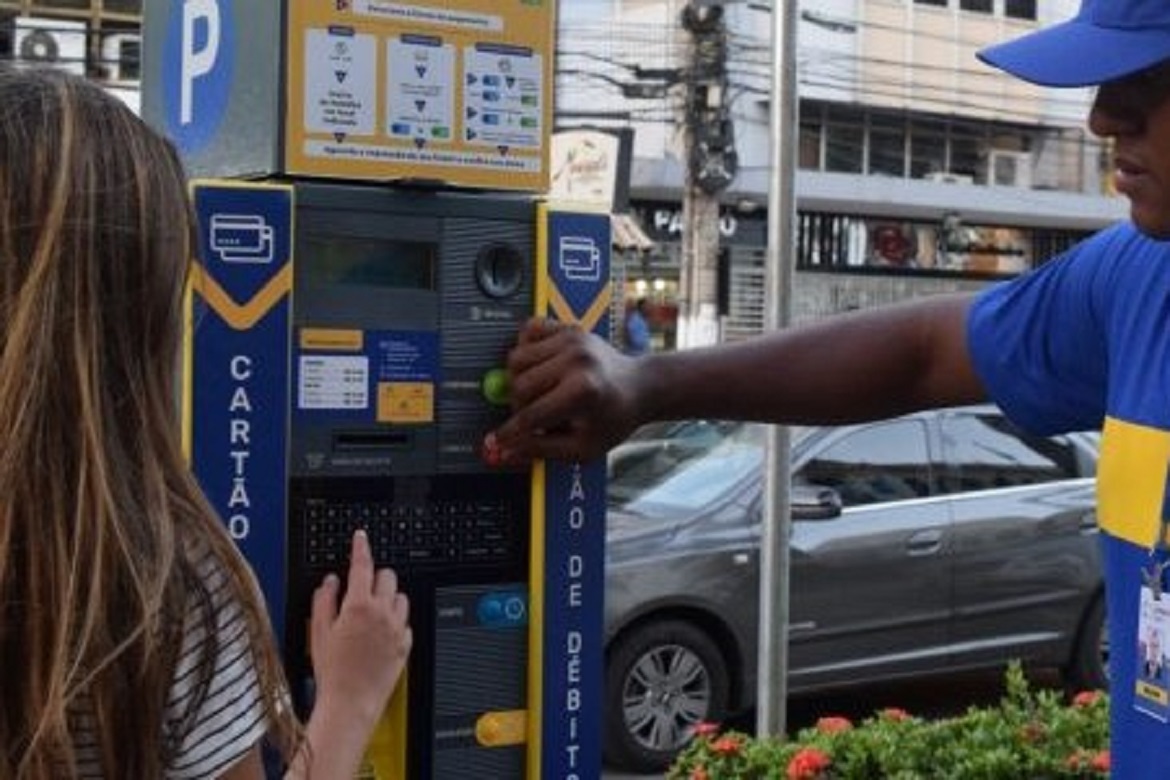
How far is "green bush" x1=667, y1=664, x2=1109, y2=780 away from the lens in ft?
11.7

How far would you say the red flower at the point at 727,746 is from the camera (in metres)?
3.88

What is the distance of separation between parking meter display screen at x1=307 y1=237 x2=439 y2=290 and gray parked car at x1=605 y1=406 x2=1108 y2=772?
4.27 meters

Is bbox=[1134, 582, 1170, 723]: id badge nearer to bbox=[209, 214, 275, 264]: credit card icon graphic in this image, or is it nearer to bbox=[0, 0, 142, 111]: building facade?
bbox=[209, 214, 275, 264]: credit card icon graphic

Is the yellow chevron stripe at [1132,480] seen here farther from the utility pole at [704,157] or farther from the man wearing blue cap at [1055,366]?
the utility pole at [704,157]

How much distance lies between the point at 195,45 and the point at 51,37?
17266 mm

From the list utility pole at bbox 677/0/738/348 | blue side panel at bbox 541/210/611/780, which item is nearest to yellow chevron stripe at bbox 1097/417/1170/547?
blue side panel at bbox 541/210/611/780

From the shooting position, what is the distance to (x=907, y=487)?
7.46 m

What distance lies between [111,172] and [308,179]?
0.92 metres

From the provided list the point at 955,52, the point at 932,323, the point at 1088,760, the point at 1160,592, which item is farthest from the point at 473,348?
the point at 955,52

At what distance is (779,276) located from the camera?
432 centimetres

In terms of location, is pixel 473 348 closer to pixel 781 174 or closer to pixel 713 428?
pixel 781 174

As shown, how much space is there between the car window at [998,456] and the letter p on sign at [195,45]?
5.47 metres

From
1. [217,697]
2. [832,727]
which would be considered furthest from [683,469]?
[217,697]

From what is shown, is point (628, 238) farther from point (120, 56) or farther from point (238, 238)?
point (238, 238)
